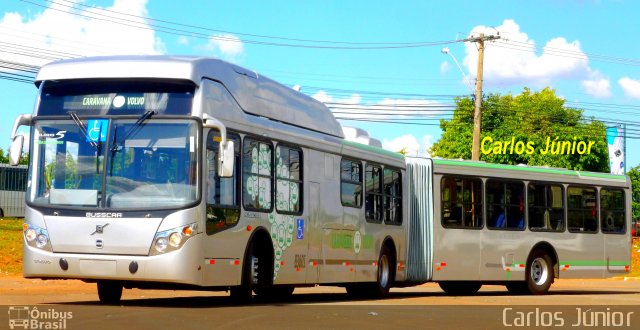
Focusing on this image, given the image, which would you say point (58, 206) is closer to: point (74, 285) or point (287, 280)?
point (287, 280)

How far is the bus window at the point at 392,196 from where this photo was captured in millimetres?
22797

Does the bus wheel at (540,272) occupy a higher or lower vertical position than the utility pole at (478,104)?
lower

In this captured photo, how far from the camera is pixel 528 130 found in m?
98.1

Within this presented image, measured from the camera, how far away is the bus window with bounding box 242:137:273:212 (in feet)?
55.6

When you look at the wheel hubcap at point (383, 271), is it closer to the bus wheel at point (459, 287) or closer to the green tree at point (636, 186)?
the bus wheel at point (459, 287)

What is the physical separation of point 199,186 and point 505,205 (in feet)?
38.3

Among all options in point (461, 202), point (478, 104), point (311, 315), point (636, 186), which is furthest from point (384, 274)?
point (636, 186)

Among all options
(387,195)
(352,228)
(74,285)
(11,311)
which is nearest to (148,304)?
(11,311)

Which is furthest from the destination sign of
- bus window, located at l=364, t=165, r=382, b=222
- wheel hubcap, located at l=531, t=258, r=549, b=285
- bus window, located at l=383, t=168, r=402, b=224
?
wheel hubcap, located at l=531, t=258, r=549, b=285

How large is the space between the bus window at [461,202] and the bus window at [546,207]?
62.6 inches

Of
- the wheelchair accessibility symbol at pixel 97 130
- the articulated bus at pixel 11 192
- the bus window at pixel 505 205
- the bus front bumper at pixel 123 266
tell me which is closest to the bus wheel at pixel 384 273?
the bus window at pixel 505 205

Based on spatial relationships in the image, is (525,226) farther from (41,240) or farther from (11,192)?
(11,192)

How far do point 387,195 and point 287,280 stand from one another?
512 centimetres

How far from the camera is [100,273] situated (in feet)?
50.1
